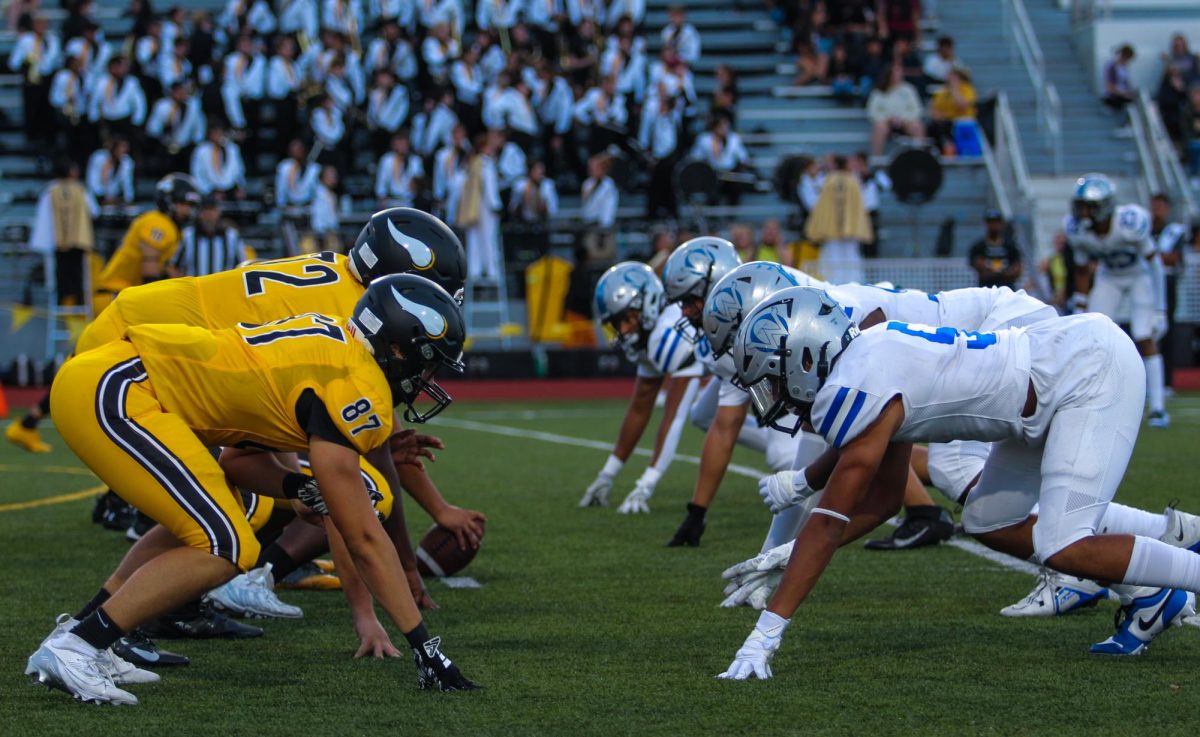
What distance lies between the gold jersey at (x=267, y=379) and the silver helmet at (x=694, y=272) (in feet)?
8.31

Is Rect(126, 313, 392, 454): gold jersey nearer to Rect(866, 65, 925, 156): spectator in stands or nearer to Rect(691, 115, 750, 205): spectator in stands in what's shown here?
Rect(691, 115, 750, 205): spectator in stands

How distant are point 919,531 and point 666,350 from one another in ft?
6.04

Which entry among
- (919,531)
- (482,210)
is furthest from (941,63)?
(919,531)

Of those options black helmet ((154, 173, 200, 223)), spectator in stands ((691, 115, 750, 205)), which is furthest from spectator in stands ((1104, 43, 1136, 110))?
black helmet ((154, 173, 200, 223))

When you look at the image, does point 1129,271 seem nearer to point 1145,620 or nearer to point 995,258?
point 995,258

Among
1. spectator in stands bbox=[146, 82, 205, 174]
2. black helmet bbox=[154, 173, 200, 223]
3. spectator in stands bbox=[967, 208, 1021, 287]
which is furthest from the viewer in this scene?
spectator in stands bbox=[146, 82, 205, 174]

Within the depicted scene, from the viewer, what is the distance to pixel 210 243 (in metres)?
11.4

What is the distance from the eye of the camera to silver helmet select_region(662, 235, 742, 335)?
23.8ft

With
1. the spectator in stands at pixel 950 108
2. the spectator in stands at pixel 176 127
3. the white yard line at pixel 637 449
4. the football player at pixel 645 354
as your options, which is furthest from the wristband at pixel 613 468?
the spectator in stands at pixel 950 108

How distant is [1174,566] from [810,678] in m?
1.15

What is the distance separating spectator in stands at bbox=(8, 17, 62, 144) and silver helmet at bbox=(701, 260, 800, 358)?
1690 cm

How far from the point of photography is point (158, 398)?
4.93 m

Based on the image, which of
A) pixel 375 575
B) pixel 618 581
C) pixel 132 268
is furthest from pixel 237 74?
pixel 375 575

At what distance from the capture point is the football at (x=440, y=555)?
269 inches
